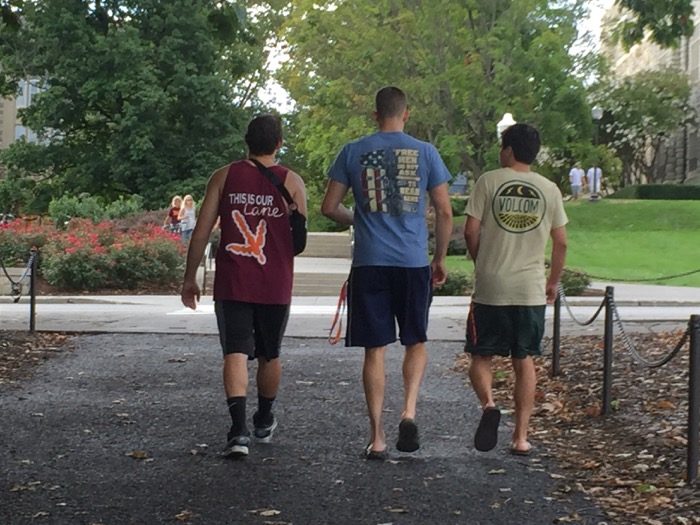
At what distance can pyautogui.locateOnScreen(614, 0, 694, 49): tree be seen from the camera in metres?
11.6

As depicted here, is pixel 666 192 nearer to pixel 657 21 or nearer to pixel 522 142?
pixel 657 21

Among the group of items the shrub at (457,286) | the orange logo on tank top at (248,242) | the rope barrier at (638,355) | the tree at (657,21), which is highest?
the tree at (657,21)

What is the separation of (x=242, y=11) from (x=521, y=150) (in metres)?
2.84

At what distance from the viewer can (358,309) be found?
6.49 metres

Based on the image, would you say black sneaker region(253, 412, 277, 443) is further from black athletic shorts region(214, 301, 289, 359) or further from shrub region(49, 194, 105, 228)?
shrub region(49, 194, 105, 228)

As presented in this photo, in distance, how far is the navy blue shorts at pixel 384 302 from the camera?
21.2ft

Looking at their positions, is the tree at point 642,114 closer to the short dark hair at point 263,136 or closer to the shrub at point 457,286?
the shrub at point 457,286

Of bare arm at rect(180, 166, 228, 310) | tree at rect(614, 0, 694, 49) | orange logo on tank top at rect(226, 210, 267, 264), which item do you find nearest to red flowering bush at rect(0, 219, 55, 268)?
tree at rect(614, 0, 694, 49)

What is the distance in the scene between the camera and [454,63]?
129 ft

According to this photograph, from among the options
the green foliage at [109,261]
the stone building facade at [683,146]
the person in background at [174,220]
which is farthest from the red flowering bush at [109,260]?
the stone building facade at [683,146]

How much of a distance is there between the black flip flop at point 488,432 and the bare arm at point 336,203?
48.2 inches

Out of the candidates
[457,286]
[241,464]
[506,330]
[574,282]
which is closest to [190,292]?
[241,464]

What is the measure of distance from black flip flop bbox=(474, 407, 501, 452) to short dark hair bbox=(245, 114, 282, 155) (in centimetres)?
177

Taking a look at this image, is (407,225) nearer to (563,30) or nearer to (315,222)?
(563,30)
